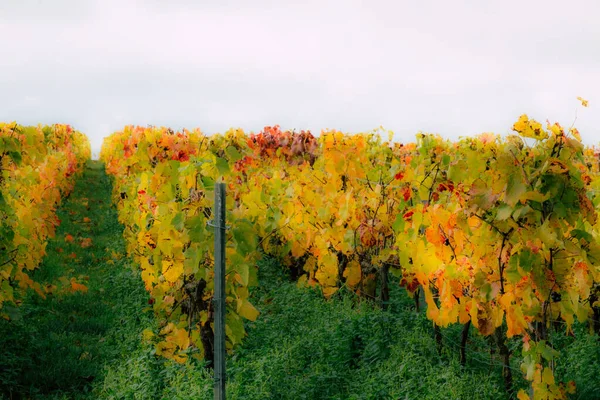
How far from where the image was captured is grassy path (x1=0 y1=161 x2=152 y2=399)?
17.9 ft

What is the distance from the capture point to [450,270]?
432 cm

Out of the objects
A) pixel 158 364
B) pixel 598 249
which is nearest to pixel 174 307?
pixel 158 364

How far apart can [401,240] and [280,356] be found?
56.6 inches

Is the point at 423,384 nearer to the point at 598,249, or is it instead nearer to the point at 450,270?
the point at 450,270

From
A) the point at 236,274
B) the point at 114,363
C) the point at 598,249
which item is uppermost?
the point at 598,249

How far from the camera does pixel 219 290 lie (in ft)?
14.1

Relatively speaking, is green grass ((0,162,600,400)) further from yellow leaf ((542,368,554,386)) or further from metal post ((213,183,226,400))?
yellow leaf ((542,368,554,386))

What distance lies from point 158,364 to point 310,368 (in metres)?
1.35

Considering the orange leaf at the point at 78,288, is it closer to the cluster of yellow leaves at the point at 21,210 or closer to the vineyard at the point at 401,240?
the vineyard at the point at 401,240

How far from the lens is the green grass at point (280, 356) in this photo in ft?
15.2

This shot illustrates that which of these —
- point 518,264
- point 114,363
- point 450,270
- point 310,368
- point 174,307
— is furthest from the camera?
point 114,363

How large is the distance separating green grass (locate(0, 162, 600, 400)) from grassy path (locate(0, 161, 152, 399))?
1 cm

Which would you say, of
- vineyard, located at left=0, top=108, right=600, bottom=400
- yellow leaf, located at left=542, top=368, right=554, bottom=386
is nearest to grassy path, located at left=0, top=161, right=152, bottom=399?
vineyard, located at left=0, top=108, right=600, bottom=400

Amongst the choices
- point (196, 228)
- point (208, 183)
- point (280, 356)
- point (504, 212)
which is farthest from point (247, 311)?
point (504, 212)
